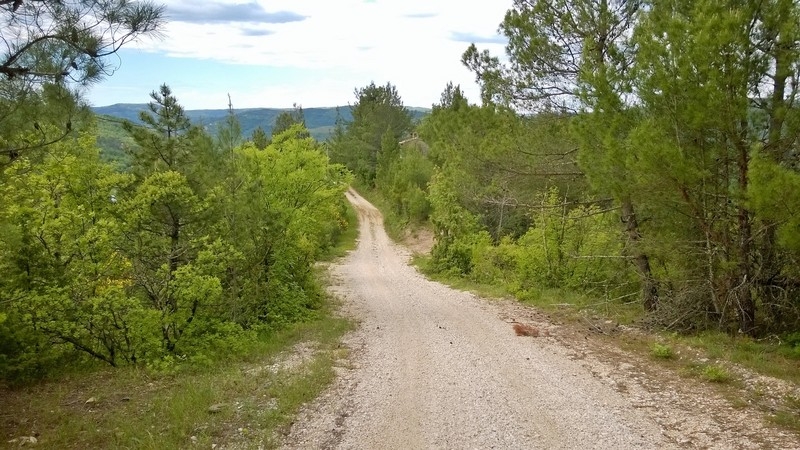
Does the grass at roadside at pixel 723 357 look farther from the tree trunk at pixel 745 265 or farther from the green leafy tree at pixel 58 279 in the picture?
the green leafy tree at pixel 58 279

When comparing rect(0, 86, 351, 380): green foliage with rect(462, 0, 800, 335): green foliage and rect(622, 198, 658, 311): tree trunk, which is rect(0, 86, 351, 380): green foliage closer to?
rect(462, 0, 800, 335): green foliage

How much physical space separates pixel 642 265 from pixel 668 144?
16.0 feet

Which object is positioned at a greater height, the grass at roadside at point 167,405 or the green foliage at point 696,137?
the green foliage at point 696,137

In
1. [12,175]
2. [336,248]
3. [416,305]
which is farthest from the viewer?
[336,248]

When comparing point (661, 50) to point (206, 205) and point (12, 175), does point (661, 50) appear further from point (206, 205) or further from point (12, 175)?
point (12, 175)

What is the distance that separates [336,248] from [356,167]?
99.1 feet

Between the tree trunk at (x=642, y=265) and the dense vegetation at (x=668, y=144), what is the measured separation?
39 millimetres

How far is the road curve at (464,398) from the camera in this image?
675cm

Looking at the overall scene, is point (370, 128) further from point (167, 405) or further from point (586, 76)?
point (167, 405)

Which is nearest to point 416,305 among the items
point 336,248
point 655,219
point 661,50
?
point 655,219

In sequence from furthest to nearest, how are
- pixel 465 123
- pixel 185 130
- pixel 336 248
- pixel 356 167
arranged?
pixel 356 167 < pixel 336 248 < pixel 465 123 < pixel 185 130

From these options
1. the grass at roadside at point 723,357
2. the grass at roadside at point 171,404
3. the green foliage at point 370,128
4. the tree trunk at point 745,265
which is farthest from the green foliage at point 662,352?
the green foliage at point 370,128

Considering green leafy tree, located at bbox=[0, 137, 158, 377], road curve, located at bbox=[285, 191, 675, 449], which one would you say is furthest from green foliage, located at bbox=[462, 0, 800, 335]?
green leafy tree, located at bbox=[0, 137, 158, 377]

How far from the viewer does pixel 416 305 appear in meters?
16.1
